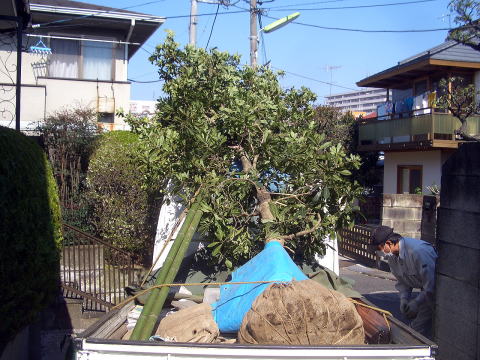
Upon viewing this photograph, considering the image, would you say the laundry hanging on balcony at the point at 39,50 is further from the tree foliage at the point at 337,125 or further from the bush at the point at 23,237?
the tree foliage at the point at 337,125

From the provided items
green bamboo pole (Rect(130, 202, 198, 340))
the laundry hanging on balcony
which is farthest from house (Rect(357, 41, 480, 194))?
green bamboo pole (Rect(130, 202, 198, 340))

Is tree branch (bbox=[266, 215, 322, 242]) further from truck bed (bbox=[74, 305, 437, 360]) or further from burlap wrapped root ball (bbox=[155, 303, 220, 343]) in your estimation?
truck bed (bbox=[74, 305, 437, 360])

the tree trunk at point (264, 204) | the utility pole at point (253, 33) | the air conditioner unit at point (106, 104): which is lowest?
the tree trunk at point (264, 204)

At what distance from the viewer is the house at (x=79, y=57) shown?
15672 millimetres

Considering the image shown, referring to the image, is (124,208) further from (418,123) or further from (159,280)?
(418,123)

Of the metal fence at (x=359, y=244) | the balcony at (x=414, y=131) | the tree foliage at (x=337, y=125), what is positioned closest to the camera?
the metal fence at (x=359, y=244)

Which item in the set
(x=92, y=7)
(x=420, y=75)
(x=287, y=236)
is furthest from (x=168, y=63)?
(x=420, y=75)

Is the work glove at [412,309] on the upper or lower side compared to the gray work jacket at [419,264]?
lower

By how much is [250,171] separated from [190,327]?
88.3 inches

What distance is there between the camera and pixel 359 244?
14219 mm

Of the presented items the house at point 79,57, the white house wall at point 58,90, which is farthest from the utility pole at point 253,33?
the white house wall at point 58,90

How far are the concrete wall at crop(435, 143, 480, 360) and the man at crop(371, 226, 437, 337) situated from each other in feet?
1.30

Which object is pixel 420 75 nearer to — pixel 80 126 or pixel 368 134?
pixel 368 134

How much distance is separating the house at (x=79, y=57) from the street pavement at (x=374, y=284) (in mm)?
7630
